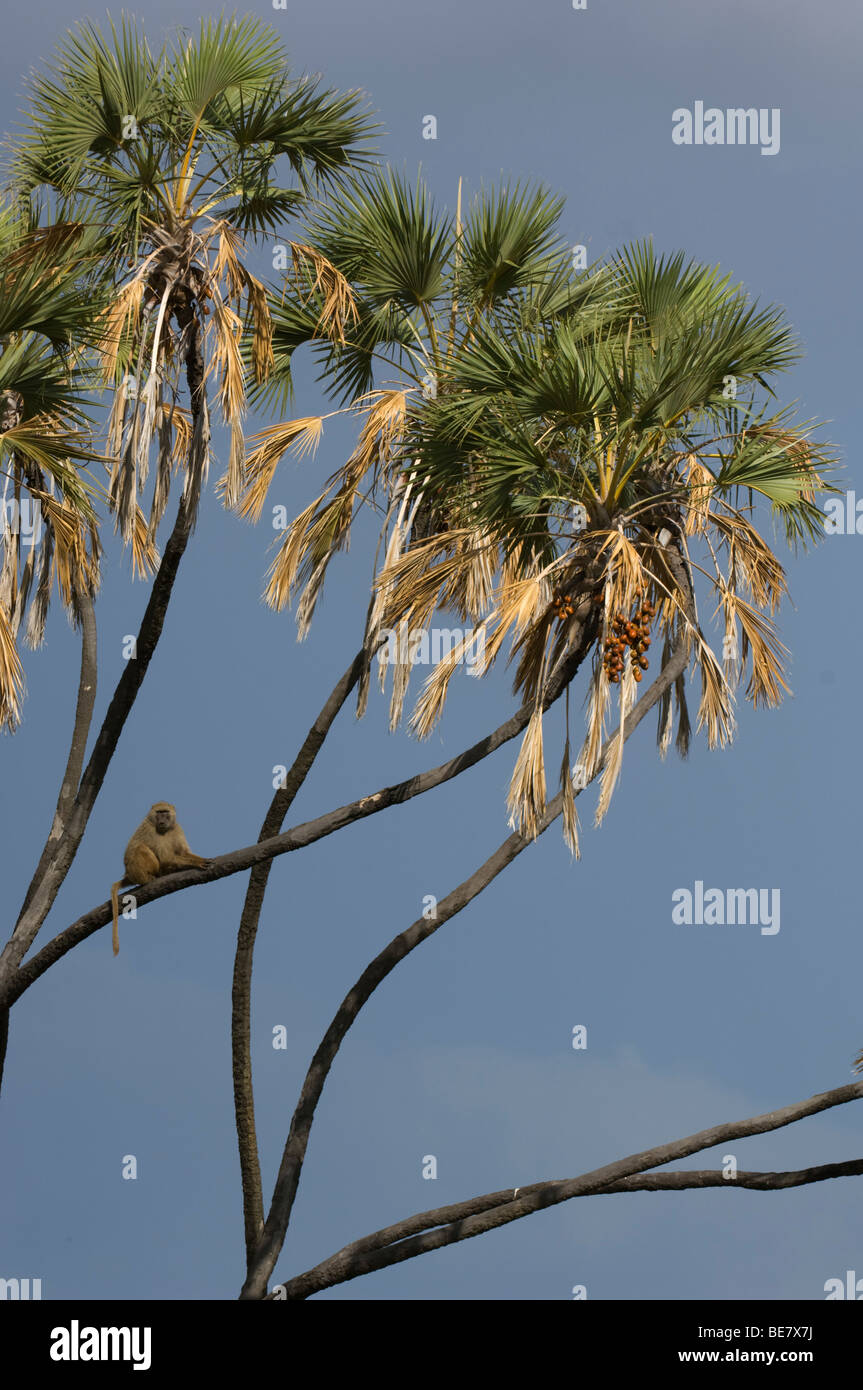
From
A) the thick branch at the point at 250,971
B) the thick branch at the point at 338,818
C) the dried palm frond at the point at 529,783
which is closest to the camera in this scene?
the dried palm frond at the point at 529,783

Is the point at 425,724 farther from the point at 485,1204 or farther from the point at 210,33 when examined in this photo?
the point at 210,33

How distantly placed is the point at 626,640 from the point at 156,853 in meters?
4.28

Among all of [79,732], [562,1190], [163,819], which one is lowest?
[562,1190]

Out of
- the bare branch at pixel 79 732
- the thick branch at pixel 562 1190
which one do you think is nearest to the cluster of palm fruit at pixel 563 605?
the thick branch at pixel 562 1190

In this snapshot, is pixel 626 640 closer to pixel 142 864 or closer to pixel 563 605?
pixel 563 605

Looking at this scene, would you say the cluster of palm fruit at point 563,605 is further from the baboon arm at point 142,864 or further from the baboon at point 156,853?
the baboon arm at point 142,864

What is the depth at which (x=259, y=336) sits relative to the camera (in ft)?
48.7

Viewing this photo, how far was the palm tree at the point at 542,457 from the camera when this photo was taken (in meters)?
12.8

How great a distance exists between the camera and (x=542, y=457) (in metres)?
12.9

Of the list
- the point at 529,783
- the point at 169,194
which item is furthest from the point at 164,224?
the point at 529,783

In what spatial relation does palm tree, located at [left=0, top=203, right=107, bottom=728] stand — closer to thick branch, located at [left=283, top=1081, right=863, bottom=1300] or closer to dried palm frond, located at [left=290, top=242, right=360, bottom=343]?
dried palm frond, located at [left=290, top=242, right=360, bottom=343]

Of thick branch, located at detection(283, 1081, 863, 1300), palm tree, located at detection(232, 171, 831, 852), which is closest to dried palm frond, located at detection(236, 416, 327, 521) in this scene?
palm tree, located at detection(232, 171, 831, 852)

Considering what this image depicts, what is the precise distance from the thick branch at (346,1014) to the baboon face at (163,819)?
6.63 feet

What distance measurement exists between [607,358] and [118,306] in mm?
4072
